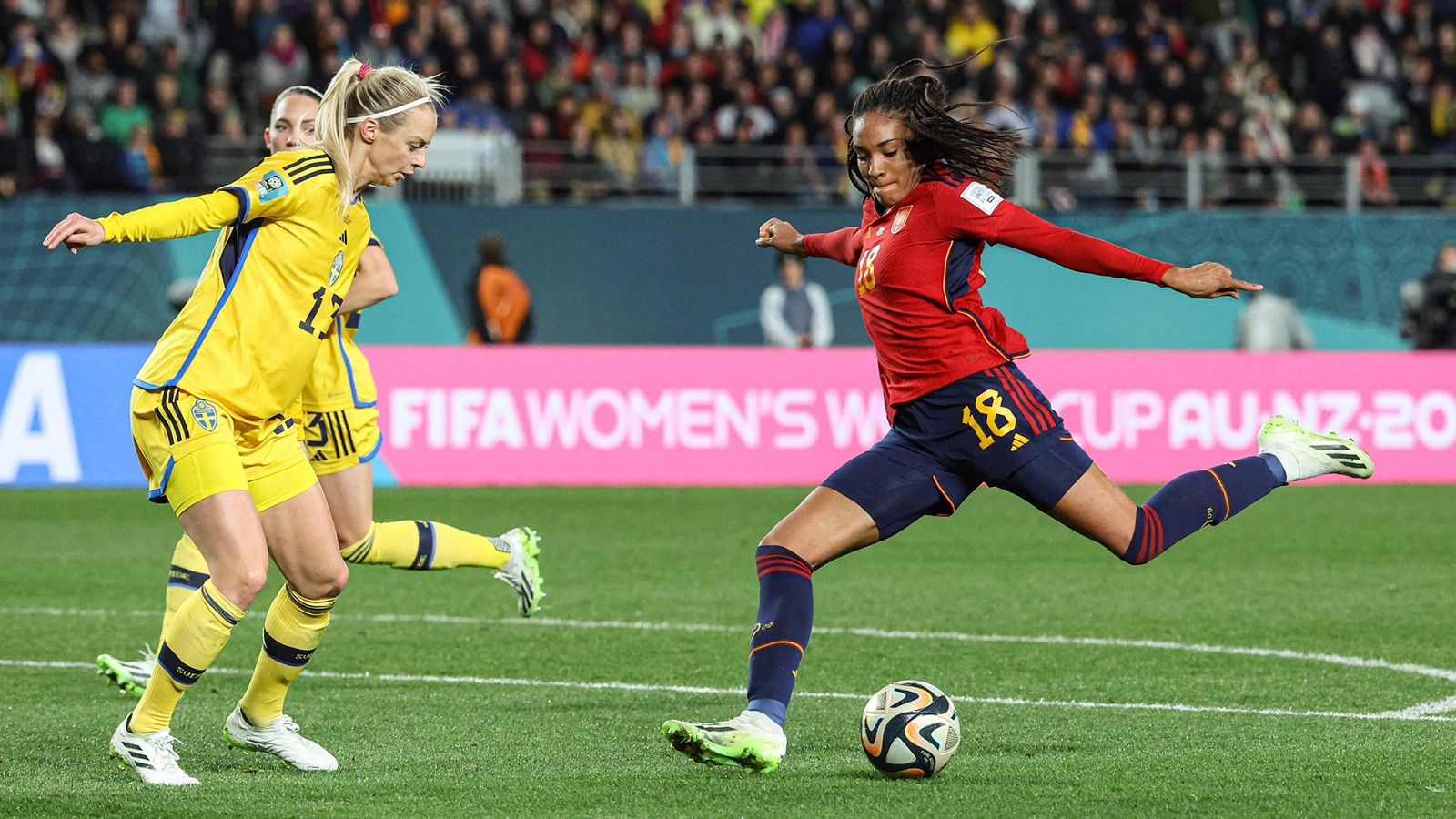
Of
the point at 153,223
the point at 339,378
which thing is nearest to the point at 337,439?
the point at 339,378

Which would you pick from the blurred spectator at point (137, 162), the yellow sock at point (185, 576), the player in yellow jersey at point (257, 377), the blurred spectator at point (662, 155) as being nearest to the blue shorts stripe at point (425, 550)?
the yellow sock at point (185, 576)

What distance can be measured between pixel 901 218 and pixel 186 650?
2.40 m

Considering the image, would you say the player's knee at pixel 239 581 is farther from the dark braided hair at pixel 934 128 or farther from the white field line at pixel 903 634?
the white field line at pixel 903 634

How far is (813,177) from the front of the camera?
2055 centimetres

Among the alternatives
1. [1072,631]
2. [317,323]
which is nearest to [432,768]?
[317,323]

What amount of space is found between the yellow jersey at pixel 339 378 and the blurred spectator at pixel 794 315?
1221cm

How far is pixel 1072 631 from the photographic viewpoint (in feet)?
29.3

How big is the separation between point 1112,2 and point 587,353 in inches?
443

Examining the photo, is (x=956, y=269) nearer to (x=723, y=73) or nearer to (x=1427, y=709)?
(x=1427, y=709)

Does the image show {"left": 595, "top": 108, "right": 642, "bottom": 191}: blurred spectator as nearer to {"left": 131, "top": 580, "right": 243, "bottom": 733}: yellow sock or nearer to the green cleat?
{"left": 131, "top": 580, "right": 243, "bottom": 733}: yellow sock

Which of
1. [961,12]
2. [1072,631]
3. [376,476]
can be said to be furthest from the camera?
[961,12]

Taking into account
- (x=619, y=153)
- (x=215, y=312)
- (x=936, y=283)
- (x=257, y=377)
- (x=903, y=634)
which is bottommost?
(x=903, y=634)

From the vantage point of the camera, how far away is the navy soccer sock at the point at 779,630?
554 centimetres

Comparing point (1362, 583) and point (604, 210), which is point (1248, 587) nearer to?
point (1362, 583)
